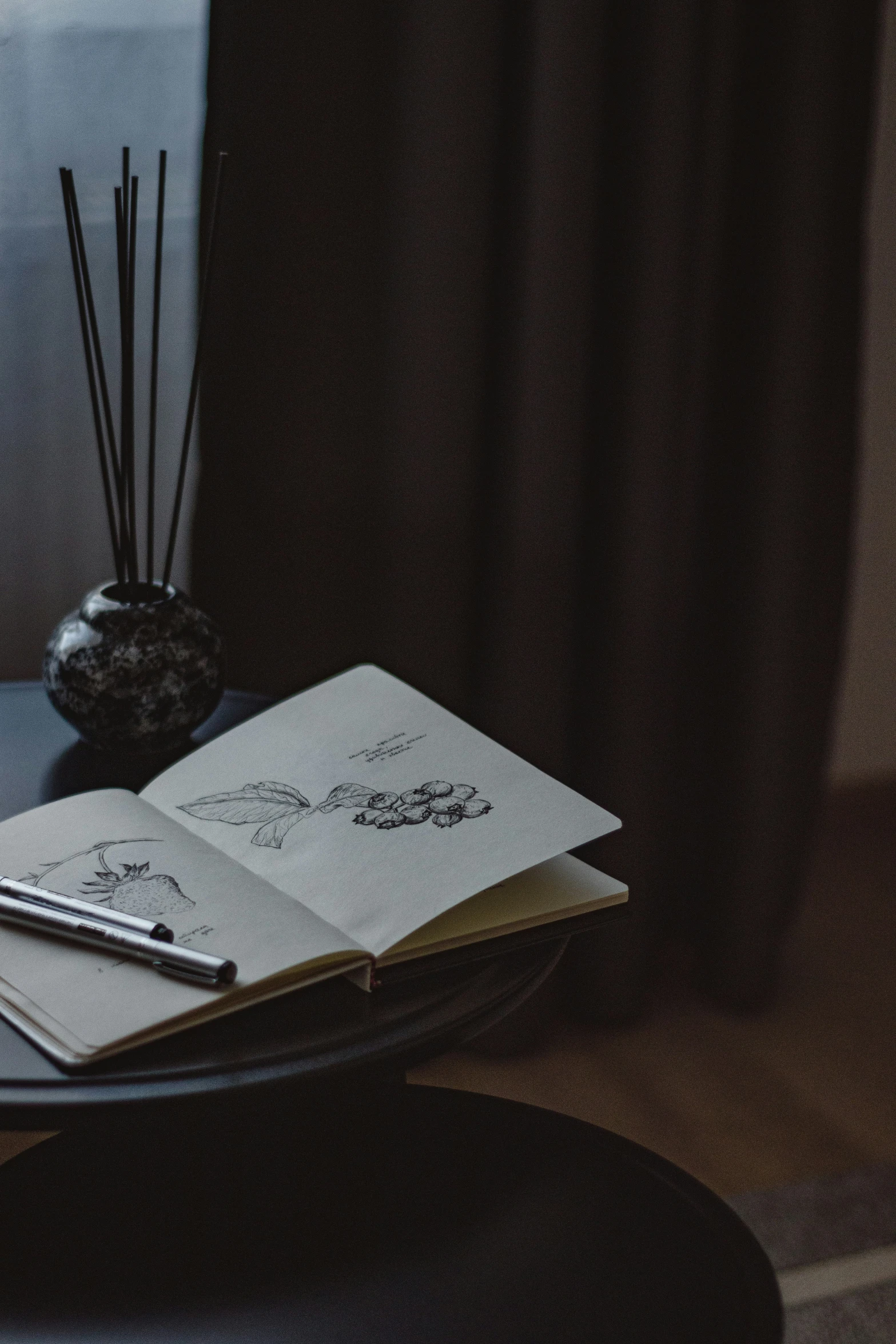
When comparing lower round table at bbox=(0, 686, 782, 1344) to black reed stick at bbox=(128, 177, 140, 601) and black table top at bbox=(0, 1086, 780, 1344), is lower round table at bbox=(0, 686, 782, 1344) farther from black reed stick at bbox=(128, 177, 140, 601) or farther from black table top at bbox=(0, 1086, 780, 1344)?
black reed stick at bbox=(128, 177, 140, 601)

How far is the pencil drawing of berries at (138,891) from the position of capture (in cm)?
57

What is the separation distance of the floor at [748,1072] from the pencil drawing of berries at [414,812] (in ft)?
2.47

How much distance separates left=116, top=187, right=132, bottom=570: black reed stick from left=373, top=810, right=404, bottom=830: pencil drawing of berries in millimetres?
280

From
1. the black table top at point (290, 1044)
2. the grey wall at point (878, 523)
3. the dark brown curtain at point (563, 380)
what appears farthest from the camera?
the grey wall at point (878, 523)

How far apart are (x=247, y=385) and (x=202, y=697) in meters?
0.53

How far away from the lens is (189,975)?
20.7 inches

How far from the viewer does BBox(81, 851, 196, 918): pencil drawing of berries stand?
57 centimetres

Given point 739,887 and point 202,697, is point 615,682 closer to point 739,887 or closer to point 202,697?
point 739,887

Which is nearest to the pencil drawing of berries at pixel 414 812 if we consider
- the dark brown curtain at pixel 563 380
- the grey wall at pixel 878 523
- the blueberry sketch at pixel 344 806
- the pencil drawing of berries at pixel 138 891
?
the blueberry sketch at pixel 344 806

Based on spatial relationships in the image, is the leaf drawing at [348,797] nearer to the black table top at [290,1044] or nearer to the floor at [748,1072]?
the black table top at [290,1044]

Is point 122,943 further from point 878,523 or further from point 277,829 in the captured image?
point 878,523

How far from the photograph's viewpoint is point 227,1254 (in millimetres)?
591

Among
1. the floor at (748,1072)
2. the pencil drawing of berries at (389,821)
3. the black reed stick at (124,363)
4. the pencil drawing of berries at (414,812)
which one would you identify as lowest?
the floor at (748,1072)

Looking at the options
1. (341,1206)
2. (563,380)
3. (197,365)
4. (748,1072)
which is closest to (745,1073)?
(748,1072)
